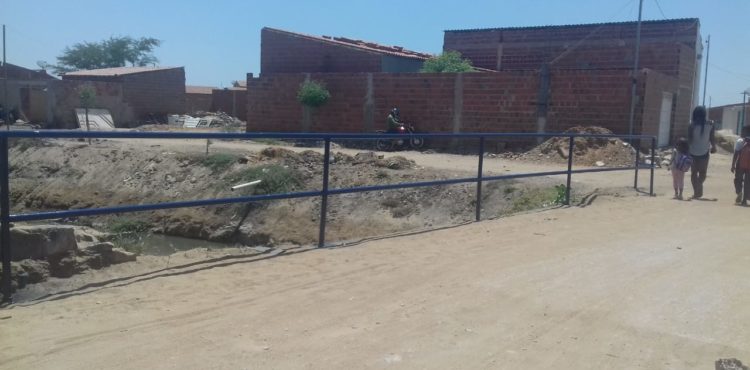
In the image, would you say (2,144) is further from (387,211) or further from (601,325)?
(387,211)

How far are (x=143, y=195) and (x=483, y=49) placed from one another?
20916mm

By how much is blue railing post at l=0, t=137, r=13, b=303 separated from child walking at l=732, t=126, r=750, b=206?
1138cm

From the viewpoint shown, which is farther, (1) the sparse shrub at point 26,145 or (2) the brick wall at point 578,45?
(2) the brick wall at point 578,45

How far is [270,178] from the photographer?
1531cm

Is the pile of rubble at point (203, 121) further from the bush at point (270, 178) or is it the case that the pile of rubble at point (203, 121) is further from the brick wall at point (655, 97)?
the brick wall at point (655, 97)

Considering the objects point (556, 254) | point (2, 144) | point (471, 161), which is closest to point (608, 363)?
point (556, 254)

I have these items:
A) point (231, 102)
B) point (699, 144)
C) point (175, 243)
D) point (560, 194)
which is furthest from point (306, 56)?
point (699, 144)

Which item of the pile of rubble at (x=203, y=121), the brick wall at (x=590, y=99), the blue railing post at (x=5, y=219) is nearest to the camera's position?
the blue railing post at (x=5, y=219)

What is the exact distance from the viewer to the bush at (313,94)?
2508cm

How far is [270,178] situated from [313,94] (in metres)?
10.3

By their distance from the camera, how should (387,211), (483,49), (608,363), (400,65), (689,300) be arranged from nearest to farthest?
1. (608,363)
2. (689,300)
3. (387,211)
4. (400,65)
5. (483,49)

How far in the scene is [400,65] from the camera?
30.8 m

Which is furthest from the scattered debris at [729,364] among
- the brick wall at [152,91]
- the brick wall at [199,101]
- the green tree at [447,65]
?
the brick wall at [199,101]

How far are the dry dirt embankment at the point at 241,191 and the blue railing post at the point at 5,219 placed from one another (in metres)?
6.74
